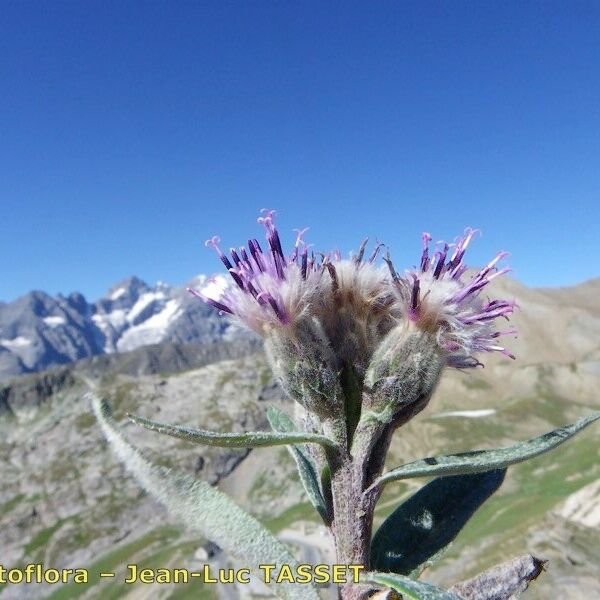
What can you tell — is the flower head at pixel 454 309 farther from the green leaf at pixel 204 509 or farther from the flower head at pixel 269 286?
the green leaf at pixel 204 509

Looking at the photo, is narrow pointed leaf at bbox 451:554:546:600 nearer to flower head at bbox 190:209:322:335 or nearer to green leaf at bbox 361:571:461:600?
green leaf at bbox 361:571:461:600

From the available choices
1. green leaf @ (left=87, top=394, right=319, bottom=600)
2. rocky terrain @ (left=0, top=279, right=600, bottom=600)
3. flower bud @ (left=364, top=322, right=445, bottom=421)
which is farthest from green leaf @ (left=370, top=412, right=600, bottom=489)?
rocky terrain @ (left=0, top=279, right=600, bottom=600)

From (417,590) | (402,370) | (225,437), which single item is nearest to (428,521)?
(402,370)

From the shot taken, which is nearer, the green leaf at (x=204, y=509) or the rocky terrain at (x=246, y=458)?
the green leaf at (x=204, y=509)

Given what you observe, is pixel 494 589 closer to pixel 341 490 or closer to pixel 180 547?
pixel 341 490

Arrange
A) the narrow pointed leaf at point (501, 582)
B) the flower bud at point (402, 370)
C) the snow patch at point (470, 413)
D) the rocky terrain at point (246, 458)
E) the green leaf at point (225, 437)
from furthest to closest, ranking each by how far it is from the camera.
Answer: the snow patch at point (470, 413) → the rocky terrain at point (246, 458) → the flower bud at point (402, 370) → the narrow pointed leaf at point (501, 582) → the green leaf at point (225, 437)

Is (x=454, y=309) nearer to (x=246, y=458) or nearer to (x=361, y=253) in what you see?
(x=361, y=253)

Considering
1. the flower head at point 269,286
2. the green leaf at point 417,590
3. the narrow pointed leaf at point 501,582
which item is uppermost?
the flower head at point 269,286

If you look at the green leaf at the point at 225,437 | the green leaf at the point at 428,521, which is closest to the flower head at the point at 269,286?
the green leaf at the point at 225,437
